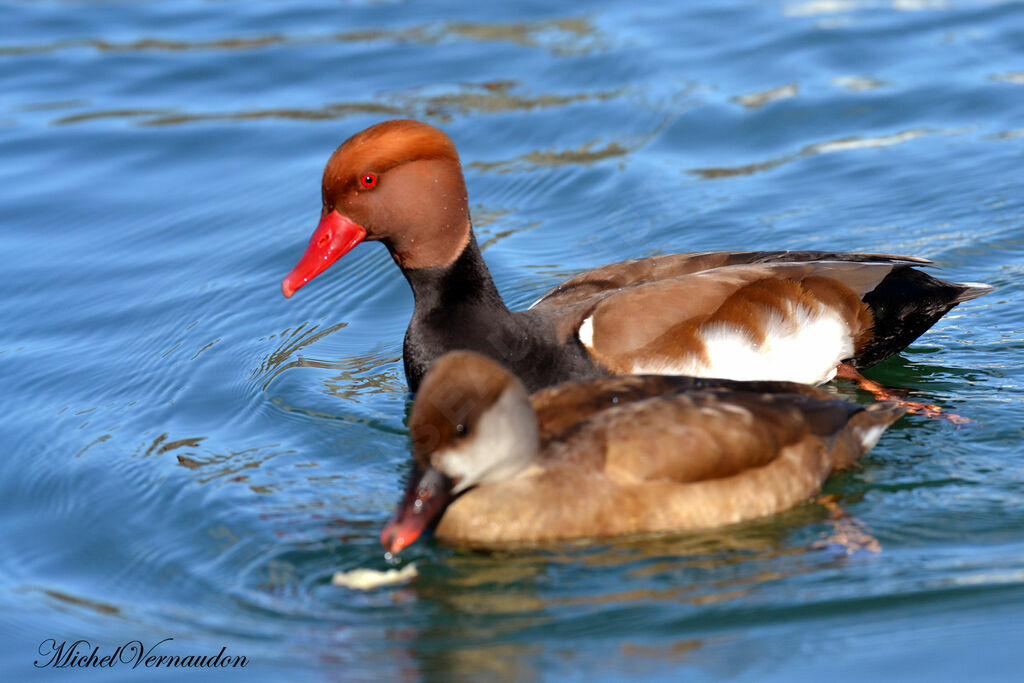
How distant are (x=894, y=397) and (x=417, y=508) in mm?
2828

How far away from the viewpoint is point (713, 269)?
6.66 meters

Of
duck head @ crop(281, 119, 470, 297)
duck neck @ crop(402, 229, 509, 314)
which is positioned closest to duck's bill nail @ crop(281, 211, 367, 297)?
duck head @ crop(281, 119, 470, 297)

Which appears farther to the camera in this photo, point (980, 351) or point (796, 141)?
point (796, 141)

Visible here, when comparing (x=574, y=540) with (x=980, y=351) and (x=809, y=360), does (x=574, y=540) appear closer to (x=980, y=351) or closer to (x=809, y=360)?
(x=809, y=360)

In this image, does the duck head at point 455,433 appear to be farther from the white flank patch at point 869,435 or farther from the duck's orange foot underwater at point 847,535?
the white flank patch at point 869,435

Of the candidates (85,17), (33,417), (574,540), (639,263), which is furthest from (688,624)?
(85,17)

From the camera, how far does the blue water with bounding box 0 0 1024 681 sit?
4.77m

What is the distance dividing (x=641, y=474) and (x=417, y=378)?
5.50 ft

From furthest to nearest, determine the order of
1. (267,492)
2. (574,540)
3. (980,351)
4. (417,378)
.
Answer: (980,351) → (417,378) → (267,492) → (574,540)

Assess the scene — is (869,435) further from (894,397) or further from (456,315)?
(456,315)

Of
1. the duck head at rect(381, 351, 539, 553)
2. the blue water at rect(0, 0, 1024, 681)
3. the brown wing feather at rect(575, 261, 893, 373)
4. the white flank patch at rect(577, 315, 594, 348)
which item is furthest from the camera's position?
the white flank patch at rect(577, 315, 594, 348)

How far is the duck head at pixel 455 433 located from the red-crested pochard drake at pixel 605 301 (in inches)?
53.1

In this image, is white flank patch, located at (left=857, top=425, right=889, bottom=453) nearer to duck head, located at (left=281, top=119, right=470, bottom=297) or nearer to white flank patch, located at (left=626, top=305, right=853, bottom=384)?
white flank patch, located at (left=626, top=305, right=853, bottom=384)

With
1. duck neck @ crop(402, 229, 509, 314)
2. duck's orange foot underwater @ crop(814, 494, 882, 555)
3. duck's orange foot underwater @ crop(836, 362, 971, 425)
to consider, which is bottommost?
duck's orange foot underwater @ crop(814, 494, 882, 555)
